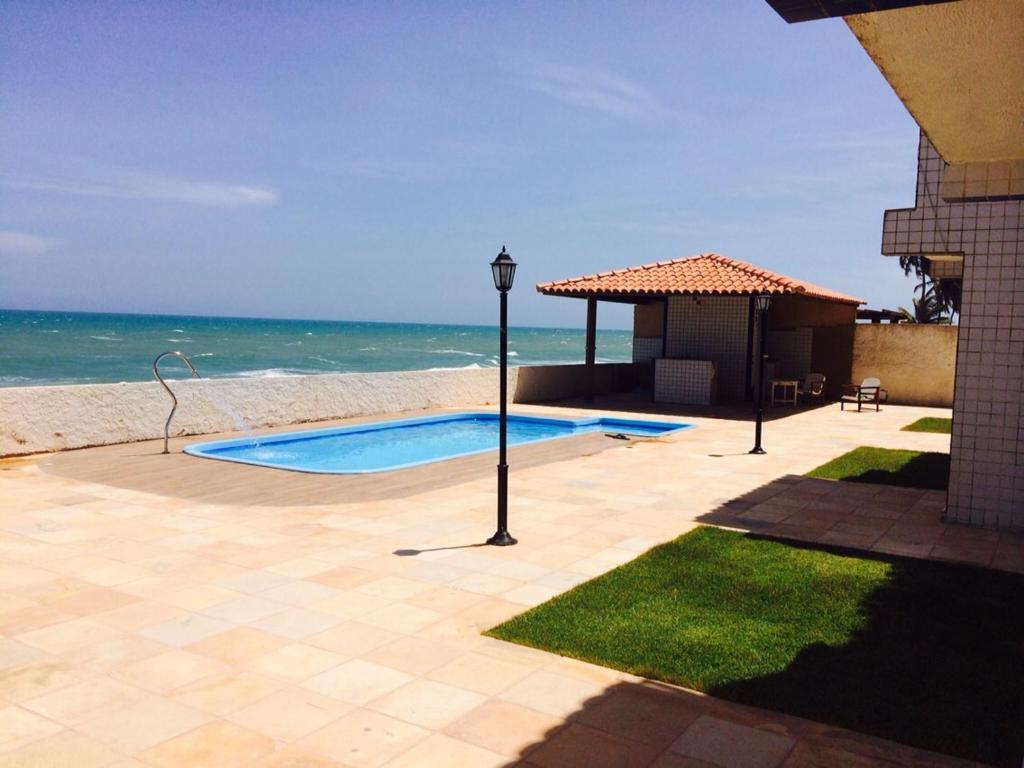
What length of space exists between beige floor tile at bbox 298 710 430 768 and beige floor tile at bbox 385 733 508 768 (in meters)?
0.05

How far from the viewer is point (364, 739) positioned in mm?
3637

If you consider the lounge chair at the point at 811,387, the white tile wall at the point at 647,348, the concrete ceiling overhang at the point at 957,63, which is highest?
the concrete ceiling overhang at the point at 957,63

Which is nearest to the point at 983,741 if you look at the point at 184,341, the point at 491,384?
the point at 491,384

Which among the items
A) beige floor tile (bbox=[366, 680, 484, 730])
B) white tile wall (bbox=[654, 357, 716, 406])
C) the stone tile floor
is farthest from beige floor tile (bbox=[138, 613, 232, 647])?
white tile wall (bbox=[654, 357, 716, 406])

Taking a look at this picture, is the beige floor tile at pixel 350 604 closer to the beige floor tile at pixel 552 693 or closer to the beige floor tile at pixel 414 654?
the beige floor tile at pixel 414 654

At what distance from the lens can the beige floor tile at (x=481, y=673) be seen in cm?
423

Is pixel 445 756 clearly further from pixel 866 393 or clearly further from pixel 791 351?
pixel 791 351

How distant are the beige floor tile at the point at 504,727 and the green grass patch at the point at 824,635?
77 centimetres

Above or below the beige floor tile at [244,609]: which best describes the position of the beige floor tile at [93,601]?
below

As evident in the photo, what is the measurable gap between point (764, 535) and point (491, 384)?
13.0m

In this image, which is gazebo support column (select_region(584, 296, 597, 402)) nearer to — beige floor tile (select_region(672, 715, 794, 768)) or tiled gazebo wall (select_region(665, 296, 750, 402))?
tiled gazebo wall (select_region(665, 296, 750, 402))

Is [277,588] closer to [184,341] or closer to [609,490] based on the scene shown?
[609,490]

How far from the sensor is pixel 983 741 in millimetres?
3666

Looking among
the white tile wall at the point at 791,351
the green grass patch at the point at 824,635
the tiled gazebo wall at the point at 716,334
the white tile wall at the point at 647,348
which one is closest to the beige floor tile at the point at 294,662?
the green grass patch at the point at 824,635
